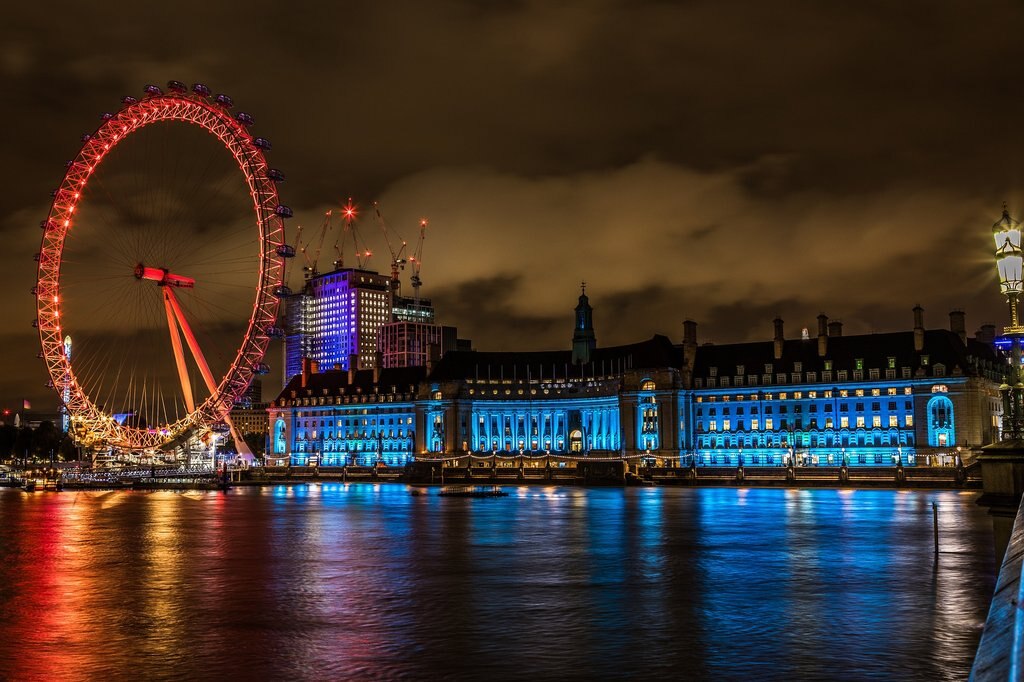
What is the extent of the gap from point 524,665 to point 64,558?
3188 cm

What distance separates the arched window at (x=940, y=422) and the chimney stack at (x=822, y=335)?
20815 mm

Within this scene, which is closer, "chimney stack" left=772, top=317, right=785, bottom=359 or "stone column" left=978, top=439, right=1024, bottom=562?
"stone column" left=978, top=439, right=1024, bottom=562

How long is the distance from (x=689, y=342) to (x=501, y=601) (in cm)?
16664

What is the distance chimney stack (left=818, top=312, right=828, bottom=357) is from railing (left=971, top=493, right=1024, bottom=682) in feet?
565

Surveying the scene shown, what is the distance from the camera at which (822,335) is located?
594 feet

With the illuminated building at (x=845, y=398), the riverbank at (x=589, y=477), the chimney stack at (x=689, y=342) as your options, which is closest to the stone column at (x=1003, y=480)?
the riverbank at (x=589, y=477)

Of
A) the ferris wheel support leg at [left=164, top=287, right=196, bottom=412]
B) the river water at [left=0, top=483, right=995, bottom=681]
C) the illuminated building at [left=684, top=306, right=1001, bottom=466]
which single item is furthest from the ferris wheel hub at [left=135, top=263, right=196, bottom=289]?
the illuminated building at [left=684, top=306, right=1001, bottom=466]

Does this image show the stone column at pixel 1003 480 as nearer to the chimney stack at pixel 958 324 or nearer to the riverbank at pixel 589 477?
the riverbank at pixel 589 477

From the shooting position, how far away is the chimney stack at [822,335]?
590ft

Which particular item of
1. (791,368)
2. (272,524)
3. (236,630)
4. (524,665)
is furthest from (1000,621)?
(791,368)

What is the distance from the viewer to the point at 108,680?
21312mm

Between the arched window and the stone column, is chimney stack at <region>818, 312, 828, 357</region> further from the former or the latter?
the stone column

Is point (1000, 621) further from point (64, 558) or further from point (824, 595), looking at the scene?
point (64, 558)

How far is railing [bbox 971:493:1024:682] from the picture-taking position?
9.92 m
